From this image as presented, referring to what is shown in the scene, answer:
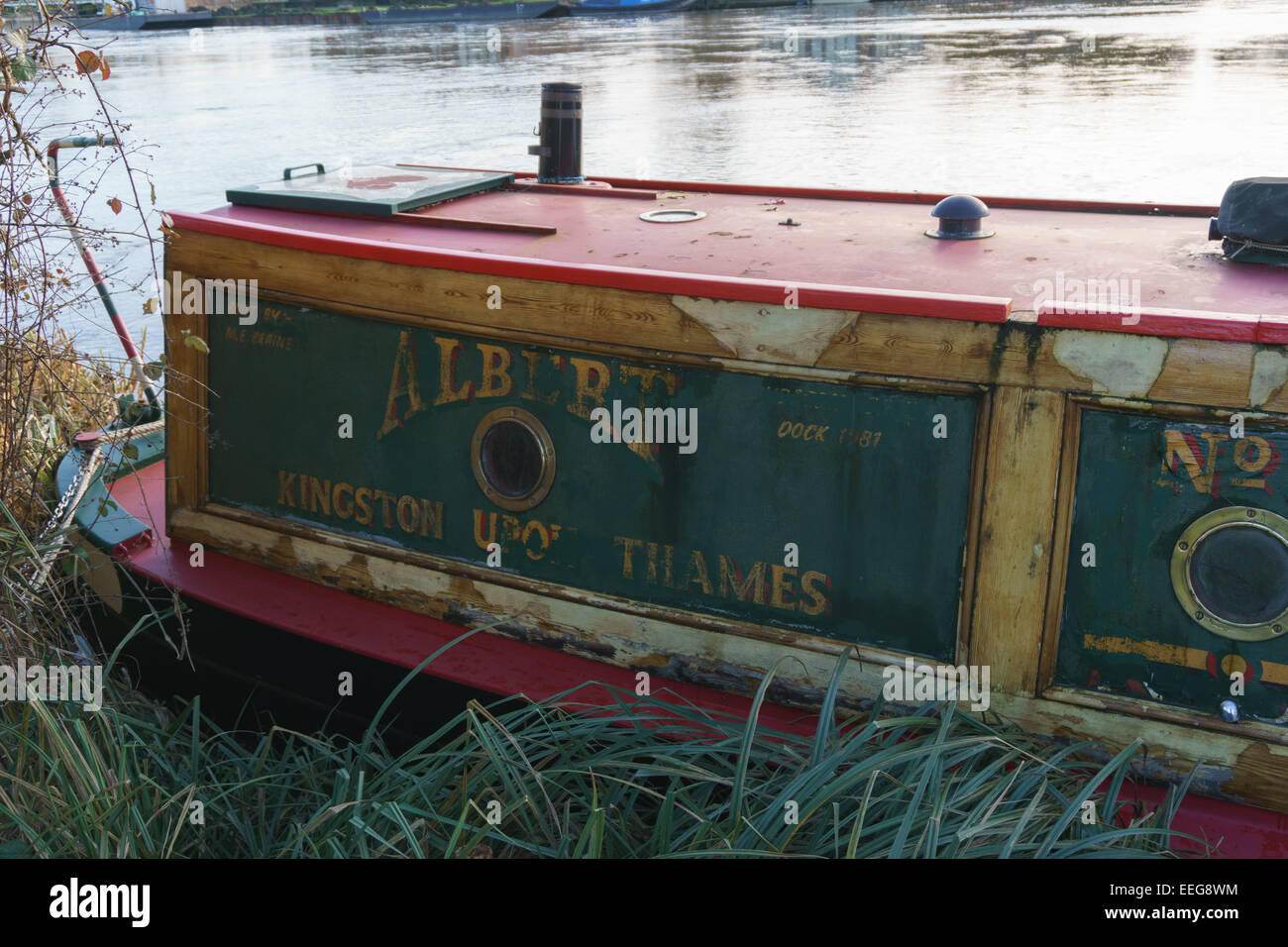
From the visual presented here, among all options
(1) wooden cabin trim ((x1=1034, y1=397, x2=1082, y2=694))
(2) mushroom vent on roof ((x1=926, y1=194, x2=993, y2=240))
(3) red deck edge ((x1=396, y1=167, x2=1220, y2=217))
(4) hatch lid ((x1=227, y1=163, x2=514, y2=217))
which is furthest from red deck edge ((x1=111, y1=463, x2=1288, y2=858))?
(3) red deck edge ((x1=396, y1=167, x2=1220, y2=217))

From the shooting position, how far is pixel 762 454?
3145mm

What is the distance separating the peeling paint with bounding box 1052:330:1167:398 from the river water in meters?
3.53

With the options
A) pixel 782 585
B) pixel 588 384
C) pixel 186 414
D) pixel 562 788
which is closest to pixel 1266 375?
pixel 782 585

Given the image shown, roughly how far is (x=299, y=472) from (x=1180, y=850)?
9.01 ft

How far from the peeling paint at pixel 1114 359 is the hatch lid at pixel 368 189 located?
2303 mm

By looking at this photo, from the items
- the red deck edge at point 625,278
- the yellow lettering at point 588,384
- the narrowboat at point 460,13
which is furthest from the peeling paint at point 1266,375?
the narrowboat at point 460,13

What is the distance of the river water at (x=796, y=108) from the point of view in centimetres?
1291

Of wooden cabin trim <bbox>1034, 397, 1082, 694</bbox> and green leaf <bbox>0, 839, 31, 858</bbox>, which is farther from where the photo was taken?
green leaf <bbox>0, 839, 31, 858</bbox>

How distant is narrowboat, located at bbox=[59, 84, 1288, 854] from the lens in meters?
2.72

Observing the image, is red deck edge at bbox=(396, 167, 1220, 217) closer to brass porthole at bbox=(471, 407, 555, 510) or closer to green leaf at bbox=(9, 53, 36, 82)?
brass porthole at bbox=(471, 407, 555, 510)

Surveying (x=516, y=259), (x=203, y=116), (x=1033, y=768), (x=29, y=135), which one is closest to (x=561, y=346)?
(x=516, y=259)

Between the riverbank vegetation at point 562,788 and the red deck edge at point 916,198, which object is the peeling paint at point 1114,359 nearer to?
the riverbank vegetation at point 562,788

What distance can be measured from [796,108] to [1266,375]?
55.0 ft

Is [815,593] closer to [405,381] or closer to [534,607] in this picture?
[534,607]
